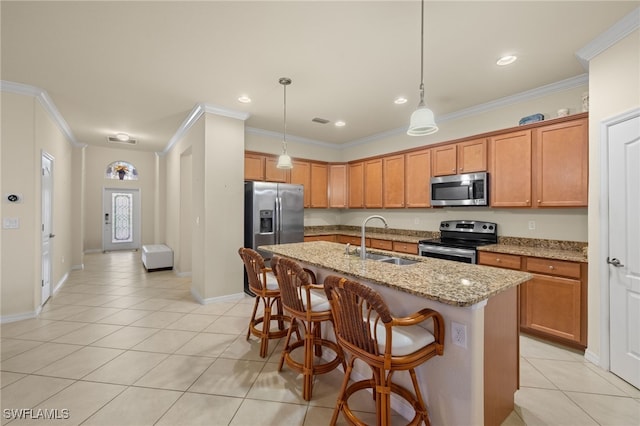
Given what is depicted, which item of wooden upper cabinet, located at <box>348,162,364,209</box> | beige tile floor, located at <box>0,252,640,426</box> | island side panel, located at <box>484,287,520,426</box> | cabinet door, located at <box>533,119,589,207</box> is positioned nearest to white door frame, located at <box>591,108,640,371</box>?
beige tile floor, located at <box>0,252,640,426</box>

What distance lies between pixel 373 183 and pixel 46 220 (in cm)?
514

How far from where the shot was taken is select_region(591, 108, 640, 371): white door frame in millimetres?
2387

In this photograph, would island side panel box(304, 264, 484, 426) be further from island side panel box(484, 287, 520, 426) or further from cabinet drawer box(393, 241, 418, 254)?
cabinet drawer box(393, 241, 418, 254)

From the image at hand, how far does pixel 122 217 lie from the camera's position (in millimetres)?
8625

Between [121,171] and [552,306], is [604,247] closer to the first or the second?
[552,306]

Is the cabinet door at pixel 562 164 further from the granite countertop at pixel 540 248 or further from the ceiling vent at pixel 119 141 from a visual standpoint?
the ceiling vent at pixel 119 141

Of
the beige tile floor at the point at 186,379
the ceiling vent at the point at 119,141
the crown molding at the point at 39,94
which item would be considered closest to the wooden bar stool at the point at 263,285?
the beige tile floor at the point at 186,379

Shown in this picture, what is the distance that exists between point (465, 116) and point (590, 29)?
1885 millimetres

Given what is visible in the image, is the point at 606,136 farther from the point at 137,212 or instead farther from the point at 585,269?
the point at 137,212

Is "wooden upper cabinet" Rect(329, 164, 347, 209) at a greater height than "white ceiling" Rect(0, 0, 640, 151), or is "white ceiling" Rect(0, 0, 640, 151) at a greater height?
"white ceiling" Rect(0, 0, 640, 151)

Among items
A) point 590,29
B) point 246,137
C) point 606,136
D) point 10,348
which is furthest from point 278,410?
point 246,137

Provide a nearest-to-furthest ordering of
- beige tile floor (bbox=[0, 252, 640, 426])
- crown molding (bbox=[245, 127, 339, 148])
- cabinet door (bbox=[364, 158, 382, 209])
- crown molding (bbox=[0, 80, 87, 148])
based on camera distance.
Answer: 1. beige tile floor (bbox=[0, 252, 640, 426])
2. crown molding (bbox=[0, 80, 87, 148])
3. crown molding (bbox=[245, 127, 339, 148])
4. cabinet door (bbox=[364, 158, 382, 209])

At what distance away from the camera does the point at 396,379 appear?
1.91m

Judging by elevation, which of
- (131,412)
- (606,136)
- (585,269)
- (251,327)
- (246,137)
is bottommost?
(131,412)
